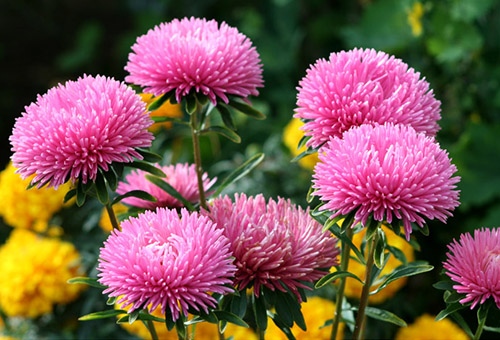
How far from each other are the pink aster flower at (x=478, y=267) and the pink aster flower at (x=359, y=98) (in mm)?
144

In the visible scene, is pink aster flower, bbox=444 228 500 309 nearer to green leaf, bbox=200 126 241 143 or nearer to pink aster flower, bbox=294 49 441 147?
pink aster flower, bbox=294 49 441 147

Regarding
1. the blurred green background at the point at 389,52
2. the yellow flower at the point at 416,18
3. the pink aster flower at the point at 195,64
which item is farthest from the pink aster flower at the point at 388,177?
the yellow flower at the point at 416,18

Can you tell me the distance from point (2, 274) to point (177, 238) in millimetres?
1000

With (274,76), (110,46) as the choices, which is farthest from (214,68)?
(110,46)

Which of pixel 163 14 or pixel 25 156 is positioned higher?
pixel 163 14

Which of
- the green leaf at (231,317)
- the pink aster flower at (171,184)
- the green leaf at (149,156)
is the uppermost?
the pink aster flower at (171,184)

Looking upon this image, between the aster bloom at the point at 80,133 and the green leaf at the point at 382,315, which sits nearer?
the aster bloom at the point at 80,133

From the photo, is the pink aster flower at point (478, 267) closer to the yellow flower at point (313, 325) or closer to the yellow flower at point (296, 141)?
the yellow flower at point (313, 325)

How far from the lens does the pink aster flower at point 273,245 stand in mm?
704

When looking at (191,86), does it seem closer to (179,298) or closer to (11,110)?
(179,298)

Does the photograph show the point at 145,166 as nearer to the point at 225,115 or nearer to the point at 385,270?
the point at 225,115

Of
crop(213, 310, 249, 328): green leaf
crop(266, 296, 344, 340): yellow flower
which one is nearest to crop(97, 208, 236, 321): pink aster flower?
crop(213, 310, 249, 328): green leaf

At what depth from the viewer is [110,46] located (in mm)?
4359

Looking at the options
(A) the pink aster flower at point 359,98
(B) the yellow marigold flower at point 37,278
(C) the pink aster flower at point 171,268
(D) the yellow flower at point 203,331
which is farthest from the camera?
(B) the yellow marigold flower at point 37,278
